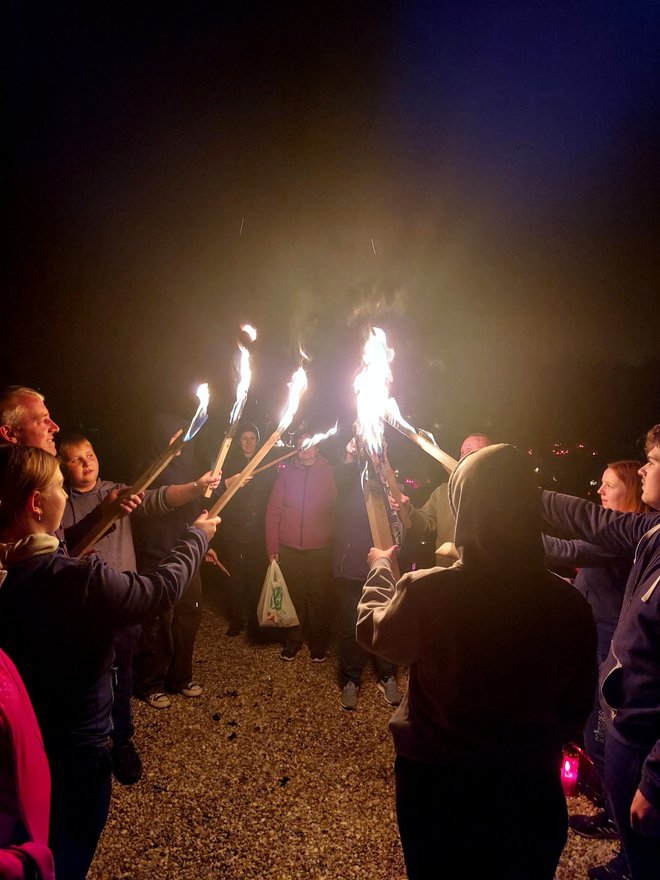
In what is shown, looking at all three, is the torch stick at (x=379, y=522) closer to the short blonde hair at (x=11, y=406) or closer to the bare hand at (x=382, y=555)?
the bare hand at (x=382, y=555)

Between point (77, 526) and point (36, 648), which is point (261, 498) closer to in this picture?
point (77, 526)

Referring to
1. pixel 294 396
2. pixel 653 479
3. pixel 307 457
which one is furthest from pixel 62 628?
pixel 307 457

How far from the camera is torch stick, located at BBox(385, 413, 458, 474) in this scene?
246cm

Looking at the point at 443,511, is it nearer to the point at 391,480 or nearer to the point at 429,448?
the point at 391,480

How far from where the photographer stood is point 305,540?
19.8ft

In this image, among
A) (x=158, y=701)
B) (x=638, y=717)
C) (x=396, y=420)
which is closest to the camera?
(x=638, y=717)

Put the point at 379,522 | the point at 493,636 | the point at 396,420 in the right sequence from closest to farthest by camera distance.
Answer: the point at 493,636 → the point at 379,522 → the point at 396,420

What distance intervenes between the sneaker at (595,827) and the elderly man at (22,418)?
4.75 meters

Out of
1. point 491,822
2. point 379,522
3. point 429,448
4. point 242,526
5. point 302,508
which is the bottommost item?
point 242,526

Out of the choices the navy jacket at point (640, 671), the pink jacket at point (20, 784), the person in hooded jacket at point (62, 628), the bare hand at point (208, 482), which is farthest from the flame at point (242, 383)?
the navy jacket at point (640, 671)

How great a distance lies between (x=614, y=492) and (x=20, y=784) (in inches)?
163

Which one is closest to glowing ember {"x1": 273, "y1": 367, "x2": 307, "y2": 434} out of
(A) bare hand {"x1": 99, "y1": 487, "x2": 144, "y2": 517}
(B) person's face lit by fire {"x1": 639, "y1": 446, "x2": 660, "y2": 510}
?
(A) bare hand {"x1": 99, "y1": 487, "x2": 144, "y2": 517}

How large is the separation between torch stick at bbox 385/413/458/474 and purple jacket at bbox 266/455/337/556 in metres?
3.14

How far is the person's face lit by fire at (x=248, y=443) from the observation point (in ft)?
22.0
